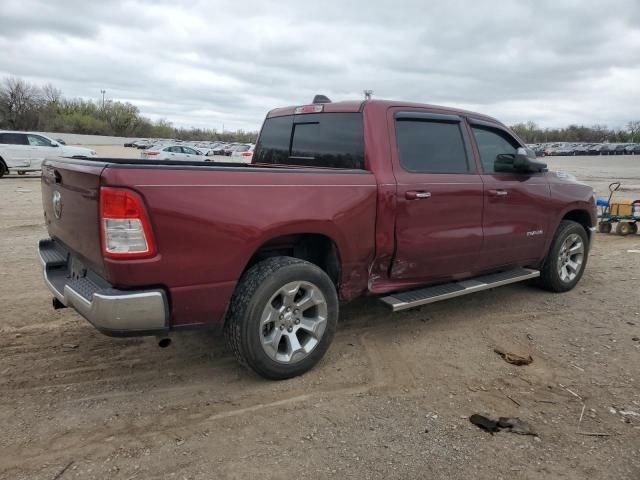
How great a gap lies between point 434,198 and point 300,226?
1285mm

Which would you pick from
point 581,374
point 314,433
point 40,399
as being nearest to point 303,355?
point 314,433

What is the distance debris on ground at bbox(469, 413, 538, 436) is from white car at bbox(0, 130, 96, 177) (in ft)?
61.9

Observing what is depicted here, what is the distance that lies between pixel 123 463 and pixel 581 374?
10.3 feet

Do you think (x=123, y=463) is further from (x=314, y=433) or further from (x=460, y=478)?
(x=460, y=478)

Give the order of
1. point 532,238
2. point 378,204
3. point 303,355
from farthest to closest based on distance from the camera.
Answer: point 532,238, point 378,204, point 303,355

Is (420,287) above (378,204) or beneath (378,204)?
beneath

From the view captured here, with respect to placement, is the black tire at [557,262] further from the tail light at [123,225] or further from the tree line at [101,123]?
the tree line at [101,123]

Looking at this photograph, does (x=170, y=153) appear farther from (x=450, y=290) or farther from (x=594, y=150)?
(x=594, y=150)

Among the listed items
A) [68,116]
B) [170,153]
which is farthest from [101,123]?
[170,153]

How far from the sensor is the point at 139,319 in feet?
9.50

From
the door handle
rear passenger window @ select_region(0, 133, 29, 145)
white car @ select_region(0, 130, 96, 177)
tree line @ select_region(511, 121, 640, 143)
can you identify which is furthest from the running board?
tree line @ select_region(511, 121, 640, 143)

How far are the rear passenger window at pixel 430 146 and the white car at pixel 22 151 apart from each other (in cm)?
1741

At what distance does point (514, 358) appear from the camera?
4027 mm

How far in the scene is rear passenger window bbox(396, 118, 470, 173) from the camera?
4.14 meters
